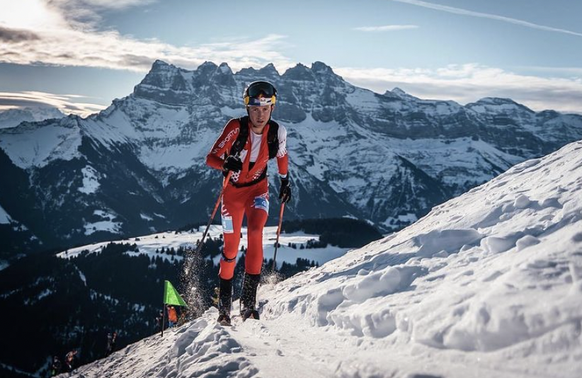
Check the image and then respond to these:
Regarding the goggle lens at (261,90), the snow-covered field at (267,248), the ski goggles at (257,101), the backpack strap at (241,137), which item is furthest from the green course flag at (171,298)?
the snow-covered field at (267,248)

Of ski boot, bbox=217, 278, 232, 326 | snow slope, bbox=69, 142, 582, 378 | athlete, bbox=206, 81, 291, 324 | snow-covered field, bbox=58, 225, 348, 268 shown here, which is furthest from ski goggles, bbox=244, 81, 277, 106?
snow-covered field, bbox=58, 225, 348, 268

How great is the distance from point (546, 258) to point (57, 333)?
480 feet

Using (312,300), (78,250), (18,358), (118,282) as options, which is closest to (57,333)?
(18,358)

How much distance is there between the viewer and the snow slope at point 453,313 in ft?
16.3

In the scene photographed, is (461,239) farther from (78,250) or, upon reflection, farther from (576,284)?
(78,250)

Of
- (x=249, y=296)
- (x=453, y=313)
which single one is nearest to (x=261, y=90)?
(x=249, y=296)

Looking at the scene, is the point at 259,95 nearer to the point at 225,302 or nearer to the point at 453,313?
the point at 225,302

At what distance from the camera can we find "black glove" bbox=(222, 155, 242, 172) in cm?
908

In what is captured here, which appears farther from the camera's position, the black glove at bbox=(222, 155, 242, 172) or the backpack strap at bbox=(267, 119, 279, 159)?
the backpack strap at bbox=(267, 119, 279, 159)

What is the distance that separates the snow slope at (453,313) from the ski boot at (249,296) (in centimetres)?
49

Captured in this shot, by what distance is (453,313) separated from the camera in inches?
228

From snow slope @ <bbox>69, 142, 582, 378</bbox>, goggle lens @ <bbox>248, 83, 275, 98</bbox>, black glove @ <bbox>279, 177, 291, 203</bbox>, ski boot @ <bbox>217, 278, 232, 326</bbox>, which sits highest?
goggle lens @ <bbox>248, 83, 275, 98</bbox>

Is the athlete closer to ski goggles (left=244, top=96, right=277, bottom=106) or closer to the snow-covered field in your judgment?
ski goggles (left=244, top=96, right=277, bottom=106)

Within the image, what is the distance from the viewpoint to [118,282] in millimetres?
157000
